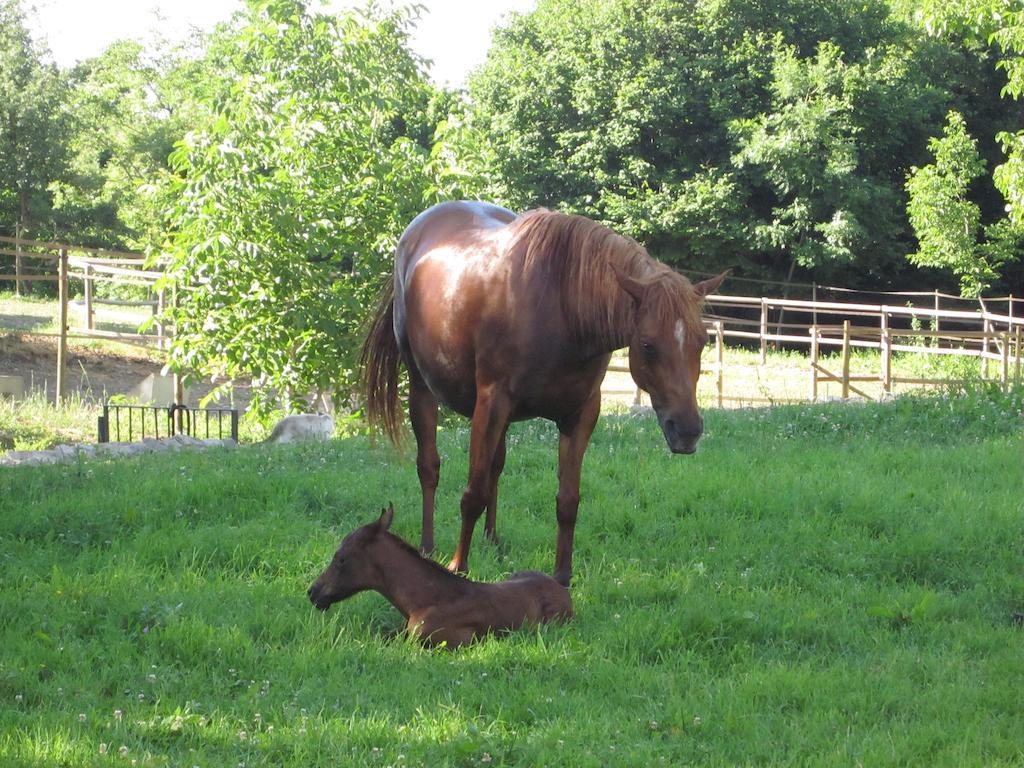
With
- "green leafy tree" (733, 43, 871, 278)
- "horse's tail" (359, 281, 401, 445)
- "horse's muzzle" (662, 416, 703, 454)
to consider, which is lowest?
"horse's muzzle" (662, 416, 703, 454)

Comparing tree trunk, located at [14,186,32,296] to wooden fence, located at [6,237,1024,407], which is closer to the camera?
wooden fence, located at [6,237,1024,407]

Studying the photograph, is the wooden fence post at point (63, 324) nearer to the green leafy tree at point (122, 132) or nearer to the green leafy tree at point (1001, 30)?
the green leafy tree at point (1001, 30)

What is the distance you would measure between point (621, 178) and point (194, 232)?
26218 mm

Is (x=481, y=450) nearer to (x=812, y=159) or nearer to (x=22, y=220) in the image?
(x=812, y=159)

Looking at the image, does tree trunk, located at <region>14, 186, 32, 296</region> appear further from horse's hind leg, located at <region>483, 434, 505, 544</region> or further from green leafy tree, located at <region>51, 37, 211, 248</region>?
horse's hind leg, located at <region>483, 434, 505, 544</region>

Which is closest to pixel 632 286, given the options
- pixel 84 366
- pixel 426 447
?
pixel 426 447

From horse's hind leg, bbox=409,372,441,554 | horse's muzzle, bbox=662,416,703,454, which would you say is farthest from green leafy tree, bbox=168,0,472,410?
horse's muzzle, bbox=662,416,703,454

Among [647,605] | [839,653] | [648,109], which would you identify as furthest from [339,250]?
[648,109]

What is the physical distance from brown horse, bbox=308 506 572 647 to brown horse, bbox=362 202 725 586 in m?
0.72

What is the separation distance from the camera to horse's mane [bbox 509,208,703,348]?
192 inches

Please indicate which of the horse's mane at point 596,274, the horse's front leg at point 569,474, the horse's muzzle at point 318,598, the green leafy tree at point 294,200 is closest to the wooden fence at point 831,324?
the green leafy tree at point 294,200

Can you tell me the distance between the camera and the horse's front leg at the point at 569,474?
562 cm

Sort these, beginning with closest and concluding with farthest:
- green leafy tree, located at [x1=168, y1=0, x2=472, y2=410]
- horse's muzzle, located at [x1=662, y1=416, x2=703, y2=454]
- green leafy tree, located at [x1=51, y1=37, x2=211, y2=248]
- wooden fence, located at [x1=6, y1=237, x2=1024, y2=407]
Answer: horse's muzzle, located at [x1=662, y1=416, x2=703, y2=454] → green leafy tree, located at [x1=168, y1=0, x2=472, y2=410] → wooden fence, located at [x1=6, y1=237, x2=1024, y2=407] → green leafy tree, located at [x1=51, y1=37, x2=211, y2=248]

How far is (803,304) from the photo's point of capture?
24219 millimetres
